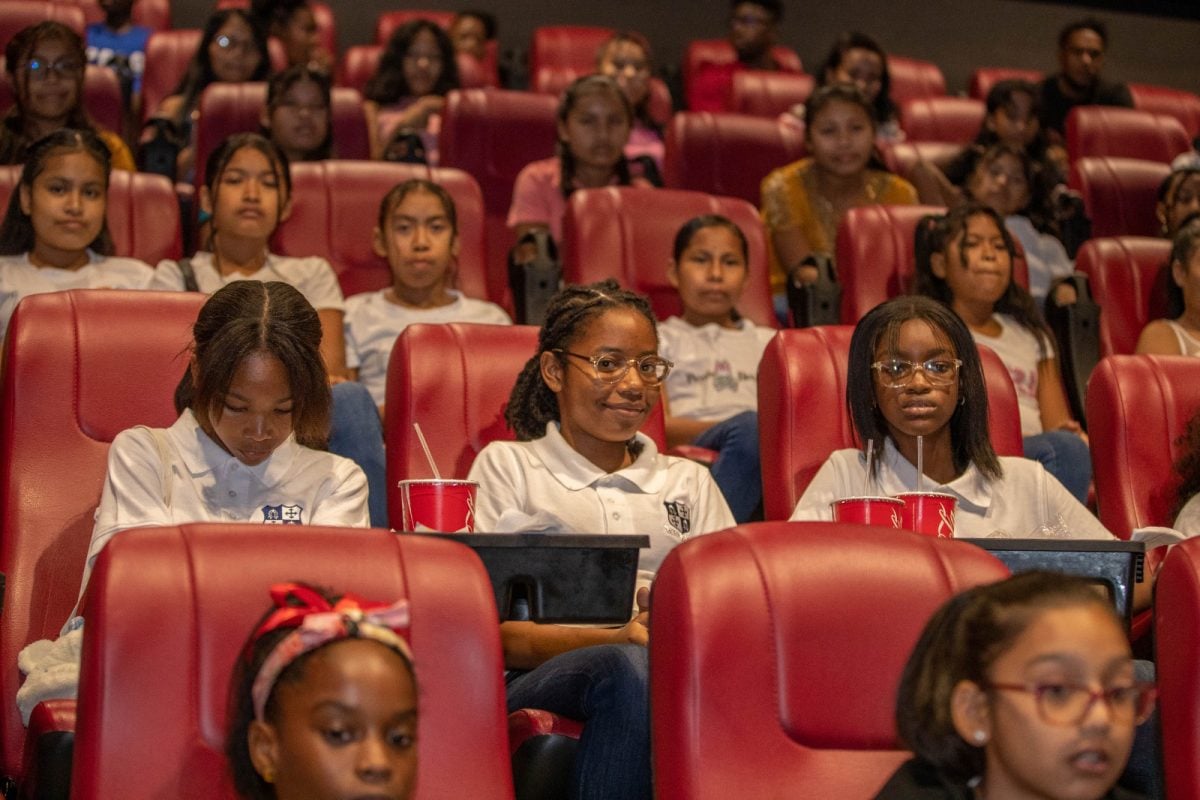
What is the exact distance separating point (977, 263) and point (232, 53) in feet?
8.38

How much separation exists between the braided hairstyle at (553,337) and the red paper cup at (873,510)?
552mm

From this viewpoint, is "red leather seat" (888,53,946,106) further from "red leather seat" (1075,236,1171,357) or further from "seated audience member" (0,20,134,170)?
"seated audience member" (0,20,134,170)

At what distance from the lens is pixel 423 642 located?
1.70 m

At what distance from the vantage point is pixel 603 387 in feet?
8.49

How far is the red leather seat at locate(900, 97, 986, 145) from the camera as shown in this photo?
6.11 metres

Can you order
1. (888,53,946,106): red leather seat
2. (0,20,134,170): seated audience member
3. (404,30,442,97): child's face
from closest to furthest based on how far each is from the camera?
1. (0,20,134,170): seated audience member
2. (404,30,442,97): child's face
3. (888,53,946,106): red leather seat

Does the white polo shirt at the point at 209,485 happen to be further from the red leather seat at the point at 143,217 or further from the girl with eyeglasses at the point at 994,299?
the girl with eyeglasses at the point at 994,299

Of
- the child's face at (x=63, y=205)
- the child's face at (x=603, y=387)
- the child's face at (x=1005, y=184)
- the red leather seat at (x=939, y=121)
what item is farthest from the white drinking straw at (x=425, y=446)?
the red leather seat at (x=939, y=121)

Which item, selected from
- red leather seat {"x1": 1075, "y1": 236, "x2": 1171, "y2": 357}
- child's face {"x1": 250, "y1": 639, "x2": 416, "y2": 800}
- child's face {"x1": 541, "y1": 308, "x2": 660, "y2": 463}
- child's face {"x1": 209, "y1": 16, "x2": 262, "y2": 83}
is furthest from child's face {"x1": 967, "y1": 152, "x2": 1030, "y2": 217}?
child's face {"x1": 250, "y1": 639, "x2": 416, "y2": 800}

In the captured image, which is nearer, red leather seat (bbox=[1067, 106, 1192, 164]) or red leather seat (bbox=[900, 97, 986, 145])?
red leather seat (bbox=[1067, 106, 1192, 164])

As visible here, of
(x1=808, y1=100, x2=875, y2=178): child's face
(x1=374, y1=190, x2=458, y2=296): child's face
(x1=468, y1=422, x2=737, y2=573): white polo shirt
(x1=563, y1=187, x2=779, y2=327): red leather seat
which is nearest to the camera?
(x1=468, y1=422, x2=737, y2=573): white polo shirt

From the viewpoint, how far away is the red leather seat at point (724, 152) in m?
4.88

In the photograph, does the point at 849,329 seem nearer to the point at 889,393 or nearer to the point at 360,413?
the point at 889,393

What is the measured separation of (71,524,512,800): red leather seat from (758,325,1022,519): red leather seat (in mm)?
1081
